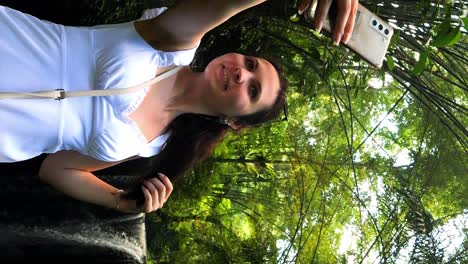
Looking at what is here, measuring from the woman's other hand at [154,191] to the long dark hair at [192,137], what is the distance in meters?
0.03

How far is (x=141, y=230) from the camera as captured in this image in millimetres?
1686

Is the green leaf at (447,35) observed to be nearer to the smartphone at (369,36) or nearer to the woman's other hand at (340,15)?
the smartphone at (369,36)

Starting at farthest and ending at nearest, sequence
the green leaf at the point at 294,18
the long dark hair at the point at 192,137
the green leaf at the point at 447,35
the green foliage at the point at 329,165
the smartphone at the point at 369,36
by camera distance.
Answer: the green foliage at the point at 329,165, the green leaf at the point at 294,18, the long dark hair at the point at 192,137, the green leaf at the point at 447,35, the smartphone at the point at 369,36

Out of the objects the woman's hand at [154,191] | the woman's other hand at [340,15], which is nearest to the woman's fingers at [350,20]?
the woman's other hand at [340,15]

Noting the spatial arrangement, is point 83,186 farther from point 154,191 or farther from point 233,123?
point 233,123

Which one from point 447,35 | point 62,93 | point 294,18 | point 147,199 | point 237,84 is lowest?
point 147,199

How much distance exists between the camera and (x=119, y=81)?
924 millimetres

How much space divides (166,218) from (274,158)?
60cm

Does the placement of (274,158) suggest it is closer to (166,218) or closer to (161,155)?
(166,218)

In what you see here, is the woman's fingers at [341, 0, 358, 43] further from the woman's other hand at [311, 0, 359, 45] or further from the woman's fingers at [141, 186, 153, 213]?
the woman's fingers at [141, 186, 153, 213]

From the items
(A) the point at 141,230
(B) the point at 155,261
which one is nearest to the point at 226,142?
(B) the point at 155,261

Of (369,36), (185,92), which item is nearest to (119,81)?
(185,92)

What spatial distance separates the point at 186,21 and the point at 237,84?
10.3 inches

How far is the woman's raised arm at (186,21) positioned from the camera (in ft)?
2.82
